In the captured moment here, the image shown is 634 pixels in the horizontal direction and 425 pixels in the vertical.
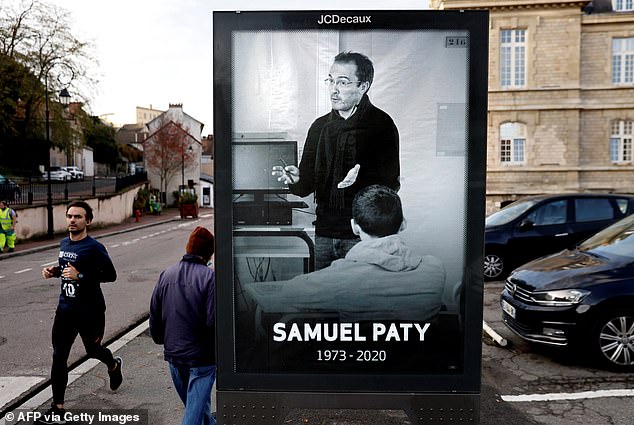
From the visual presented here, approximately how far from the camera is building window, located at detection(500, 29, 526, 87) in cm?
3033

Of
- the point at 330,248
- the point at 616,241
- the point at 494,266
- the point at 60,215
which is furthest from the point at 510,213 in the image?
the point at 60,215

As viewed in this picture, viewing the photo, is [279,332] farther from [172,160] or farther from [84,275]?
[172,160]

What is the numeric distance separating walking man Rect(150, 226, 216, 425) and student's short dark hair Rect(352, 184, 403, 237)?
1192 mm

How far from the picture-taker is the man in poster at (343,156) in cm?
289

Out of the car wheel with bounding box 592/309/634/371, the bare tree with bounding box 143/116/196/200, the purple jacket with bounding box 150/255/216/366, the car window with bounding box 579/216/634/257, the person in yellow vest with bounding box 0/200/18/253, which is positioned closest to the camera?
the purple jacket with bounding box 150/255/216/366

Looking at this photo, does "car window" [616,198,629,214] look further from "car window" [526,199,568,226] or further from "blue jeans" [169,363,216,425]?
"blue jeans" [169,363,216,425]

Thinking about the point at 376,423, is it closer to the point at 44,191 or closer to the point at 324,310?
the point at 324,310

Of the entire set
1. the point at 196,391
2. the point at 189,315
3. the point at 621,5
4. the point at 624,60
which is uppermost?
the point at 621,5

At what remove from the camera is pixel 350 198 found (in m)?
2.95

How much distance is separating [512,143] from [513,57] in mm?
4923

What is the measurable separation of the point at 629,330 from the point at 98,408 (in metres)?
5.36

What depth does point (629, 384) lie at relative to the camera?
5.23m

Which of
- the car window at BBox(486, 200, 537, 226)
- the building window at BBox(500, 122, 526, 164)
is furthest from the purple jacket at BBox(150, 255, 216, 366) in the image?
the building window at BBox(500, 122, 526, 164)

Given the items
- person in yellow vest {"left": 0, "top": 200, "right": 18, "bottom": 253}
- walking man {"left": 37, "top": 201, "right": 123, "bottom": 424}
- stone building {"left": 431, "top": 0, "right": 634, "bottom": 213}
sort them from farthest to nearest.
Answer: stone building {"left": 431, "top": 0, "right": 634, "bottom": 213}, person in yellow vest {"left": 0, "top": 200, "right": 18, "bottom": 253}, walking man {"left": 37, "top": 201, "right": 123, "bottom": 424}
